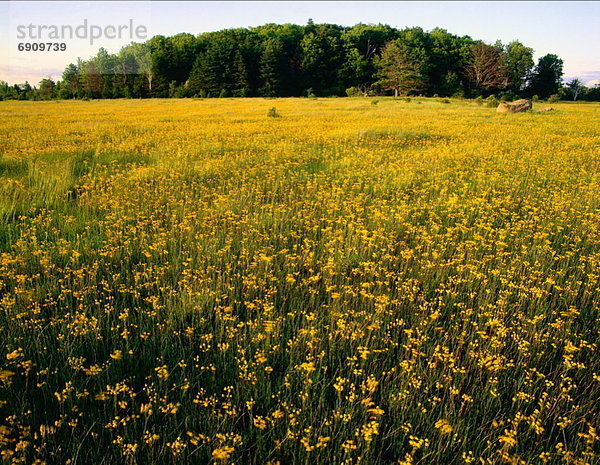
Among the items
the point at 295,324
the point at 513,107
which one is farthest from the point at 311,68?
the point at 295,324

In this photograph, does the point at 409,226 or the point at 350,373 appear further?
the point at 409,226

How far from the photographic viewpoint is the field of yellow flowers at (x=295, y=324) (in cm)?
211

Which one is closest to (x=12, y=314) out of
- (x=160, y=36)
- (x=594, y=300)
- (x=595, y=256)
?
(x=594, y=300)

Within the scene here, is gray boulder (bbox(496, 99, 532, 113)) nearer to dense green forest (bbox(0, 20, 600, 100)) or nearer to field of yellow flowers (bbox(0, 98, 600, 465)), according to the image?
field of yellow flowers (bbox(0, 98, 600, 465))

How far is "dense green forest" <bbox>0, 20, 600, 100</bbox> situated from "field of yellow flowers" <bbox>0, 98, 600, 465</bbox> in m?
57.3

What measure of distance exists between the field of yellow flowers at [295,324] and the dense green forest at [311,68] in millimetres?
57271

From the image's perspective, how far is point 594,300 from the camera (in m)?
3.47

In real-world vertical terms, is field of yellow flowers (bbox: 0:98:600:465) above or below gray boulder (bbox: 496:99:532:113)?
below

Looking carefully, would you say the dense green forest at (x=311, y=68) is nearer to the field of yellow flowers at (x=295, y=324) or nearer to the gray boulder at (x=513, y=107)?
the gray boulder at (x=513, y=107)

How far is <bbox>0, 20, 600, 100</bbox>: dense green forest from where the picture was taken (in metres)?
68.2

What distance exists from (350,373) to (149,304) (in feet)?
6.49

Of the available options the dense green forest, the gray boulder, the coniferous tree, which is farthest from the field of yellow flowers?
the coniferous tree

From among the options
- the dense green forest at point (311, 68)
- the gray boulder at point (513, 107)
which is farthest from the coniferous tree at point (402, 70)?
the gray boulder at point (513, 107)

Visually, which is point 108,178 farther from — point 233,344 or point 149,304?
point 233,344
